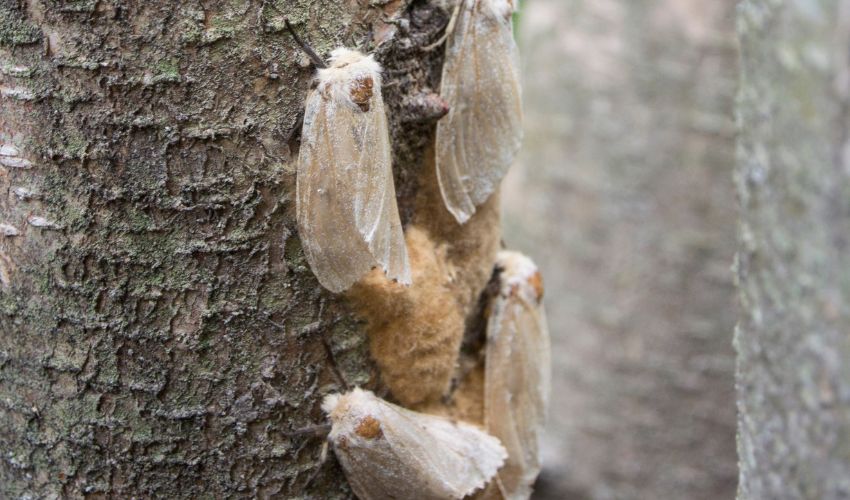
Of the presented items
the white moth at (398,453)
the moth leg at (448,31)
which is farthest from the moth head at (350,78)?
the white moth at (398,453)

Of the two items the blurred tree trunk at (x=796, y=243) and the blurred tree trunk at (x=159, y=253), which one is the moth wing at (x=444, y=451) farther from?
the blurred tree trunk at (x=796, y=243)

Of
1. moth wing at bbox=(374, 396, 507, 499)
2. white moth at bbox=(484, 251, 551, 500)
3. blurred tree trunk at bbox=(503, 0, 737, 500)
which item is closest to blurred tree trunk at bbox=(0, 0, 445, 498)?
moth wing at bbox=(374, 396, 507, 499)

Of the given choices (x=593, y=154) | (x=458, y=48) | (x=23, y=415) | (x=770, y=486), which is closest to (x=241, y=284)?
(x=23, y=415)

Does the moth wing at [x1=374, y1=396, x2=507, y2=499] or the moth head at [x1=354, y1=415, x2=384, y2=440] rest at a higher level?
the moth head at [x1=354, y1=415, x2=384, y2=440]

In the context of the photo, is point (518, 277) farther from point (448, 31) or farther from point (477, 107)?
point (448, 31)

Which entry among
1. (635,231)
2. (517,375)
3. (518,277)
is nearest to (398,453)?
(517,375)

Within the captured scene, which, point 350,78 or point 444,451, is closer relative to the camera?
point 350,78

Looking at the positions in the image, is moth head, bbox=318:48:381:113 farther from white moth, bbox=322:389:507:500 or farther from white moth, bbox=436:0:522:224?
white moth, bbox=322:389:507:500
